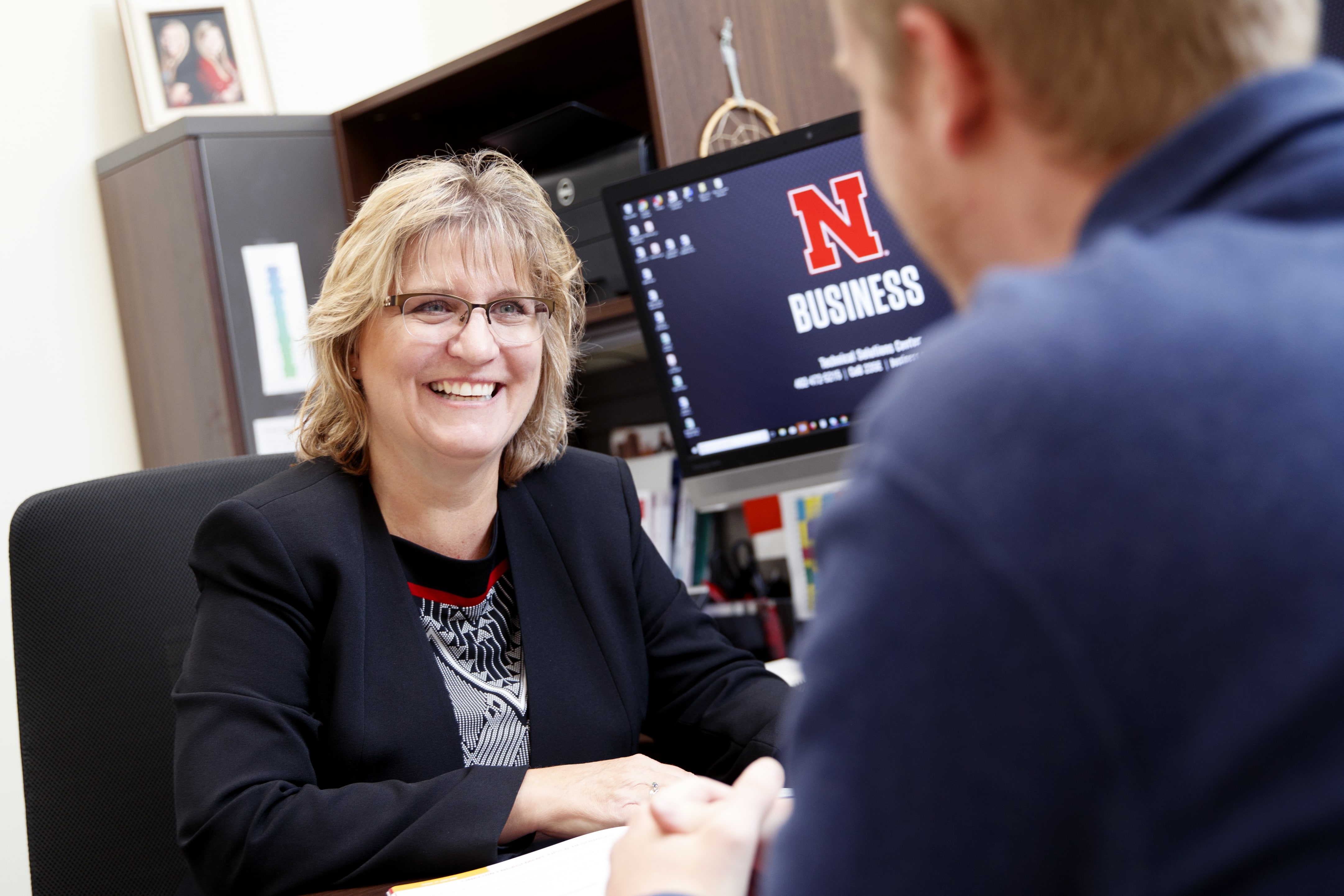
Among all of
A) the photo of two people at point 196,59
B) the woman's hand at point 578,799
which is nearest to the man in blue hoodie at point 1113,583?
the woman's hand at point 578,799

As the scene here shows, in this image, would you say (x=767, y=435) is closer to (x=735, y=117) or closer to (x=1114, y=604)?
(x=735, y=117)

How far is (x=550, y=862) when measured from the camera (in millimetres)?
854

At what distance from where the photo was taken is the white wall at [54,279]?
2.36m

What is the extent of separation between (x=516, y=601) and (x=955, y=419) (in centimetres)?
99

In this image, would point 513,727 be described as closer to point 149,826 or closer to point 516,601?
point 516,601

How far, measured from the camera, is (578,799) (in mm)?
1021

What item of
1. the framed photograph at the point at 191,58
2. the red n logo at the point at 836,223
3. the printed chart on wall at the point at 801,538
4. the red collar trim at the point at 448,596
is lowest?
the printed chart on wall at the point at 801,538

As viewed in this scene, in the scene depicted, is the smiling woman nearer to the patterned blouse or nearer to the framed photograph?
the patterned blouse

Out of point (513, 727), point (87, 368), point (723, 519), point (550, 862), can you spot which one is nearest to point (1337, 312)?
point (550, 862)

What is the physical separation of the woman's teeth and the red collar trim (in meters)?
0.20

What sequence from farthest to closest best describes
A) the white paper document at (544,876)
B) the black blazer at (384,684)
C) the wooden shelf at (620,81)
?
the wooden shelf at (620,81), the black blazer at (384,684), the white paper document at (544,876)

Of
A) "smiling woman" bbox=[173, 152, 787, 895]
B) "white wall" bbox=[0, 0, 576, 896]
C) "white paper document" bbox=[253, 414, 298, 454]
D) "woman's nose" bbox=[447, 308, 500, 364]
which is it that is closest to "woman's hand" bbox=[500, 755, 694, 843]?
"smiling woman" bbox=[173, 152, 787, 895]

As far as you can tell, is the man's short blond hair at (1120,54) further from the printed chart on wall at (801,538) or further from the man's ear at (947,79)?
the printed chart on wall at (801,538)

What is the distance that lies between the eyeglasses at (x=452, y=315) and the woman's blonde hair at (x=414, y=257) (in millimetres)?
21
